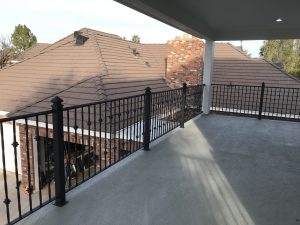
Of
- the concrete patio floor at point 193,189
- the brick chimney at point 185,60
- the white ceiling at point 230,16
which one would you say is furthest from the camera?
the brick chimney at point 185,60

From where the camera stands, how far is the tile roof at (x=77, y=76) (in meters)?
7.59

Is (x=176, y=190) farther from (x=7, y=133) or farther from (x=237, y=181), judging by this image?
(x=7, y=133)

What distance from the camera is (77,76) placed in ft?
28.0

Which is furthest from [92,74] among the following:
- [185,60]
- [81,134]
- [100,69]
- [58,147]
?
[58,147]

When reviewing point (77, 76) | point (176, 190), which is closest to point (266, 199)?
point (176, 190)

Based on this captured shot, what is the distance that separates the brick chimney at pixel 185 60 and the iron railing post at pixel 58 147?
871 centimetres

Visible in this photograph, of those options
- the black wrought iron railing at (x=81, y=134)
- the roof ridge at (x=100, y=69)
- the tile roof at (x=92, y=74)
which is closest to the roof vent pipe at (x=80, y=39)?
the tile roof at (x=92, y=74)

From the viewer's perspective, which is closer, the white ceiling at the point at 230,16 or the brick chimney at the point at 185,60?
the white ceiling at the point at 230,16

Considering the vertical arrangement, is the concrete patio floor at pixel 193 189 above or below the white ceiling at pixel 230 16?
below

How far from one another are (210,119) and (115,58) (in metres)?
4.67

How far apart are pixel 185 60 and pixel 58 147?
8.97 metres

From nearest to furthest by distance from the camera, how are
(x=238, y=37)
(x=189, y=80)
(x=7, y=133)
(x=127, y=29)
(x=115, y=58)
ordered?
1. (x=238, y=37)
2. (x=7, y=133)
3. (x=115, y=58)
4. (x=189, y=80)
5. (x=127, y=29)

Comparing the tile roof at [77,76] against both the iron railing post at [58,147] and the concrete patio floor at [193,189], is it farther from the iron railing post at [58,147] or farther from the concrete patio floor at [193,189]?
the iron railing post at [58,147]

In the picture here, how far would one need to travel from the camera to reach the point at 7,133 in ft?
26.8
